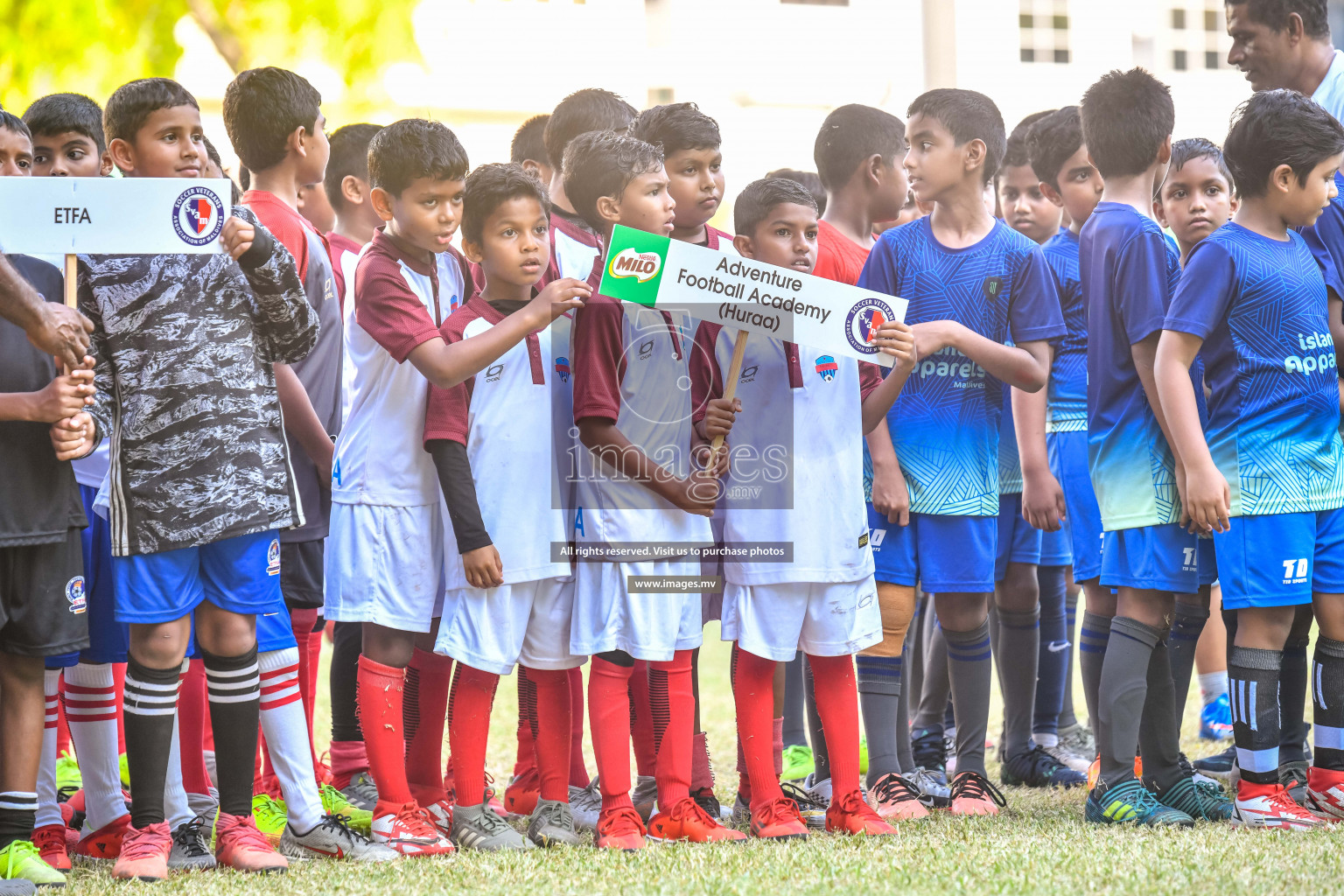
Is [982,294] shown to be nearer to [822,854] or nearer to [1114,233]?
[1114,233]

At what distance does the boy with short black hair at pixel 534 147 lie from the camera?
4.99m

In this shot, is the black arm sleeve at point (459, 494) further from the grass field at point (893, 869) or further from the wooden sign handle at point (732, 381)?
the grass field at point (893, 869)

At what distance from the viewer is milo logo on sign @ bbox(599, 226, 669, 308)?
3418mm

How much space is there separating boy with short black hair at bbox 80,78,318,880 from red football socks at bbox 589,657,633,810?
850 mm

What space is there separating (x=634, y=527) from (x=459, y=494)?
0.47 m

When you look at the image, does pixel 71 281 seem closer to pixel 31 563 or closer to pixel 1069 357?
pixel 31 563

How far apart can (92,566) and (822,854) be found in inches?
81.4

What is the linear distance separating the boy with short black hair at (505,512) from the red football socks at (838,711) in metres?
0.70

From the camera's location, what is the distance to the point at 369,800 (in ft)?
13.7

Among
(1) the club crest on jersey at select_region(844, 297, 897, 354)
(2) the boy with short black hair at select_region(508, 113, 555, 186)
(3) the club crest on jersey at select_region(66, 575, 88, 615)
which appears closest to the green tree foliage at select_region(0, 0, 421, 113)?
(2) the boy with short black hair at select_region(508, 113, 555, 186)

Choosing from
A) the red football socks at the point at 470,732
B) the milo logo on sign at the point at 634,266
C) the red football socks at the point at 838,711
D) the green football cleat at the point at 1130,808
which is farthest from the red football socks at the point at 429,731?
the green football cleat at the point at 1130,808

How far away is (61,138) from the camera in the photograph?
12.5 feet

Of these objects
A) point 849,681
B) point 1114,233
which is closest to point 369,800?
A: point 849,681

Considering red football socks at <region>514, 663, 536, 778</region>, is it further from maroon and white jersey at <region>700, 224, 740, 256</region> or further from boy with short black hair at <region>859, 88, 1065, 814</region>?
maroon and white jersey at <region>700, 224, 740, 256</region>
